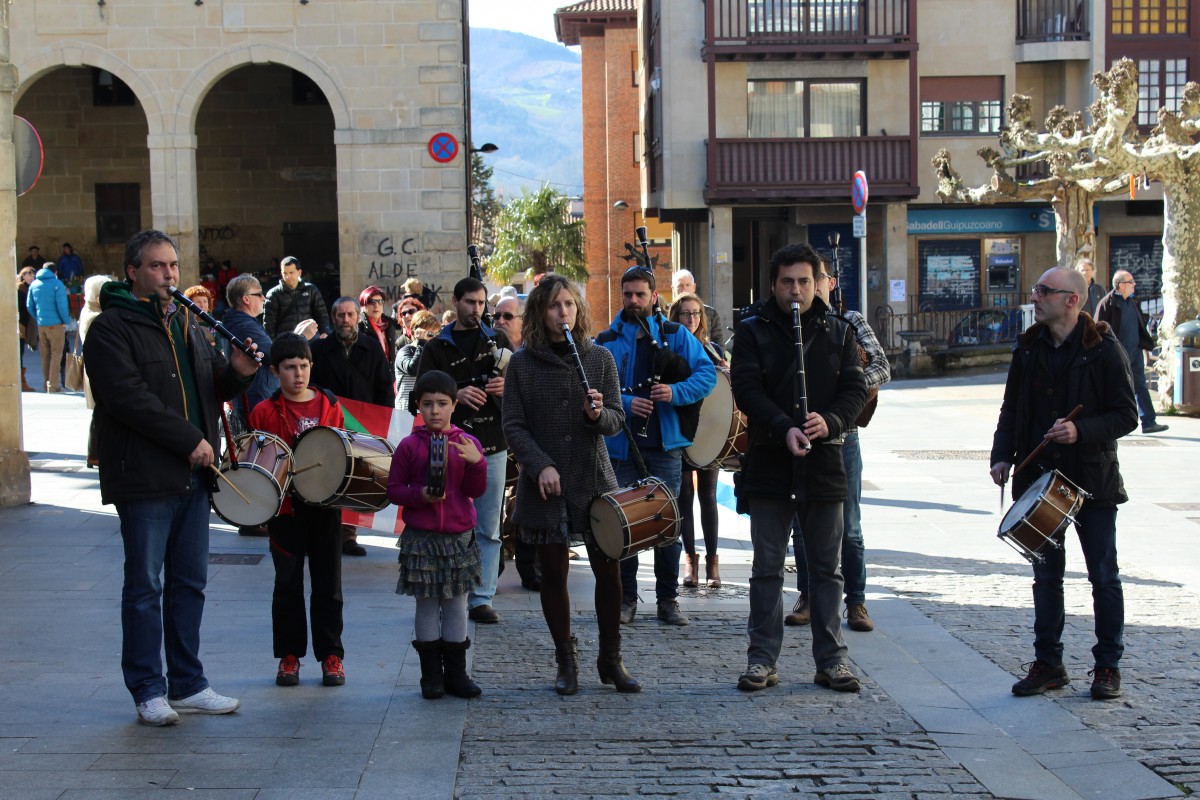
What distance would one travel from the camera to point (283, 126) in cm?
3083

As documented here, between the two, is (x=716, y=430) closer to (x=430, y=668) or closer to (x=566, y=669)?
(x=566, y=669)

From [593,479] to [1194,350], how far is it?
1431 cm

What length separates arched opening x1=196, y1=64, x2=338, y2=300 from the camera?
30.8m

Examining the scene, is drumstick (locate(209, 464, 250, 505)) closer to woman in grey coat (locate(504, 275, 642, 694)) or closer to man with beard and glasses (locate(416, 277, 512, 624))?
woman in grey coat (locate(504, 275, 642, 694))

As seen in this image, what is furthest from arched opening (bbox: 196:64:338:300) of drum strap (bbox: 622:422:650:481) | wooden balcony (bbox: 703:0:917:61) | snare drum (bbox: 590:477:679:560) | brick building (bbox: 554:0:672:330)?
snare drum (bbox: 590:477:679:560)

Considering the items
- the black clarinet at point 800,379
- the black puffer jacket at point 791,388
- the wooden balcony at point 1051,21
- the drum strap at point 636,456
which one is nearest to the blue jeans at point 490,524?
the drum strap at point 636,456

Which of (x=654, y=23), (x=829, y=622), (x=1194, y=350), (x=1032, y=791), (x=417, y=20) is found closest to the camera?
(x=1032, y=791)

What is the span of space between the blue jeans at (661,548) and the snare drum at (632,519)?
1053 mm

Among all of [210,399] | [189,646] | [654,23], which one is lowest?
[189,646]

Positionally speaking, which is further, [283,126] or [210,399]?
[283,126]

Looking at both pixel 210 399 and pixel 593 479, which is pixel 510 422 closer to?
pixel 593 479

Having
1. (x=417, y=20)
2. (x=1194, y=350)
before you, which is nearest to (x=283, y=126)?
(x=417, y=20)

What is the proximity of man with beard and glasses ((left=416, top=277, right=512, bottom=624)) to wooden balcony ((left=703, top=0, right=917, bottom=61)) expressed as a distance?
28723 millimetres

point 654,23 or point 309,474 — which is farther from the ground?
point 654,23
